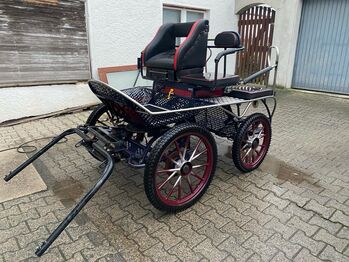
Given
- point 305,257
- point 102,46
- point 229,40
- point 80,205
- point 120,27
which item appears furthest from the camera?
point 120,27

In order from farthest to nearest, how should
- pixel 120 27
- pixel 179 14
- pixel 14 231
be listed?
pixel 179 14 < pixel 120 27 < pixel 14 231

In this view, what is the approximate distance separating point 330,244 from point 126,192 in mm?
1832

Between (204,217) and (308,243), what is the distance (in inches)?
32.8

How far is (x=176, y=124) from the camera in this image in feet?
8.49

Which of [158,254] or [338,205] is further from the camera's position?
[338,205]

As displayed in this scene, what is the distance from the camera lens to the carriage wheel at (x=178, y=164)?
2.20m

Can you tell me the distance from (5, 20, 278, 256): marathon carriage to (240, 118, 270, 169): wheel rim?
1cm

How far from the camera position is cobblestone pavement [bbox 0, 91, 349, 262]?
2.07 m

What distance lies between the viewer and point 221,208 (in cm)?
258

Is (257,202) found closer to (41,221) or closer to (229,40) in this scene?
(229,40)

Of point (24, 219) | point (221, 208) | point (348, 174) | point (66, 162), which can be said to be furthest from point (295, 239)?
point (66, 162)

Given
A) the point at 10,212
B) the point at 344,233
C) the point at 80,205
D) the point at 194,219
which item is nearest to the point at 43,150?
the point at 10,212

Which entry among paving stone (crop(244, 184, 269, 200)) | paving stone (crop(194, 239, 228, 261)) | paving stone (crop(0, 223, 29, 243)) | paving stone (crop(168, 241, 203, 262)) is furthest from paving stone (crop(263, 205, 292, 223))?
paving stone (crop(0, 223, 29, 243))

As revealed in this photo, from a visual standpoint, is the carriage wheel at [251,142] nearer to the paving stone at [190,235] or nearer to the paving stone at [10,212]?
the paving stone at [190,235]
